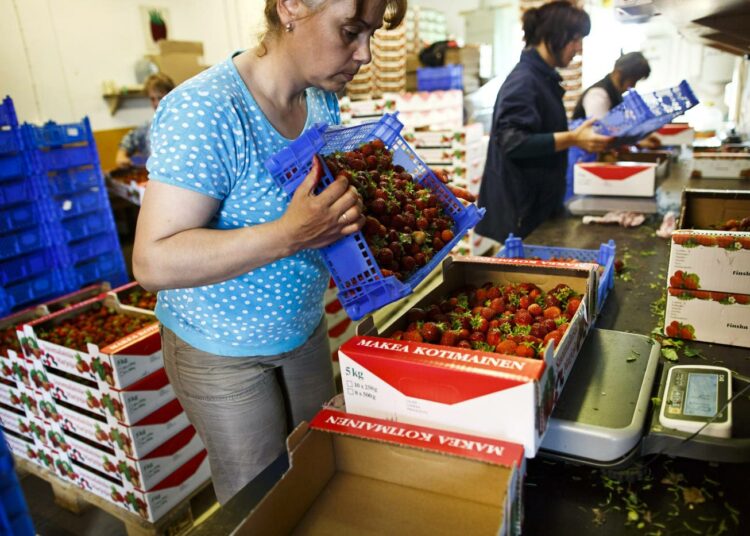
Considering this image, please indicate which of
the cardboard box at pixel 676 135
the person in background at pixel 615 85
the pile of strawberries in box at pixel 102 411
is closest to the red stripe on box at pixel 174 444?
the pile of strawberries in box at pixel 102 411

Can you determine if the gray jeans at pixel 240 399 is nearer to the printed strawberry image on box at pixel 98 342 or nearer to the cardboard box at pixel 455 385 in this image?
the cardboard box at pixel 455 385

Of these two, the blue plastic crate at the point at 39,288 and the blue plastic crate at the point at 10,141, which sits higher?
the blue plastic crate at the point at 10,141

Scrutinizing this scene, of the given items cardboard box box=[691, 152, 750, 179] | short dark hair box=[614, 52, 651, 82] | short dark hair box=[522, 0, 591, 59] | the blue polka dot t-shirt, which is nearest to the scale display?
the blue polka dot t-shirt

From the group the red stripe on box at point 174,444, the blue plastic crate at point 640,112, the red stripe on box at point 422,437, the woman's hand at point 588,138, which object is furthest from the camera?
the blue plastic crate at point 640,112

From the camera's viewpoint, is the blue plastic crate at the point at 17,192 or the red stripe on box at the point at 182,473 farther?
the blue plastic crate at the point at 17,192

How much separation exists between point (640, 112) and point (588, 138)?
364mm

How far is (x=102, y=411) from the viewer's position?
2092 millimetres

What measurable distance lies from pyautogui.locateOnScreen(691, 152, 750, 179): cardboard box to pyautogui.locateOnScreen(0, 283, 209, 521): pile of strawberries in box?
10.1 feet

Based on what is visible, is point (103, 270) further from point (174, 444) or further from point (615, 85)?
point (615, 85)

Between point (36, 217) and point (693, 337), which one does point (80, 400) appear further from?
point (693, 337)

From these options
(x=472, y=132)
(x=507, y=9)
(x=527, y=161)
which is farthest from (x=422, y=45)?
(x=527, y=161)

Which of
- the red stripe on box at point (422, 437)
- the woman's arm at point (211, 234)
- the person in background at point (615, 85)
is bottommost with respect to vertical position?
the red stripe on box at point (422, 437)

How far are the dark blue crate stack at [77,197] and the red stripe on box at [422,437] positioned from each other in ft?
10.6

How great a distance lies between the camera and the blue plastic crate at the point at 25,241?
Answer: 3287 millimetres
